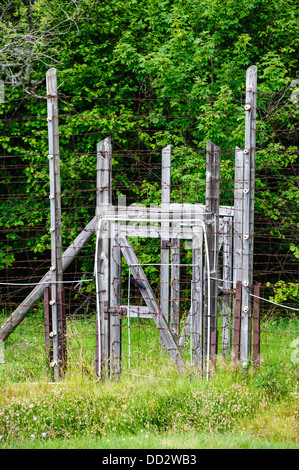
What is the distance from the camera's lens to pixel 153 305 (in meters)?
5.58

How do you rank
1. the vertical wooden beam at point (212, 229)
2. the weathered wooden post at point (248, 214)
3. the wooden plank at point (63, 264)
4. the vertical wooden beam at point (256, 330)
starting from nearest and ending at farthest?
the vertical wooden beam at point (256, 330)
the weathered wooden post at point (248, 214)
the vertical wooden beam at point (212, 229)
the wooden plank at point (63, 264)

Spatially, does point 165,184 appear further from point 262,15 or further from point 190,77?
point 262,15

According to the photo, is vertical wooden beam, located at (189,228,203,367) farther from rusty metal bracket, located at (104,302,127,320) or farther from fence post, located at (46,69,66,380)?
fence post, located at (46,69,66,380)

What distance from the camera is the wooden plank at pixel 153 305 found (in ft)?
18.1

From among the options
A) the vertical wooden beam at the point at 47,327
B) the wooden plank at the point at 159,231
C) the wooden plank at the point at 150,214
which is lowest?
the vertical wooden beam at the point at 47,327

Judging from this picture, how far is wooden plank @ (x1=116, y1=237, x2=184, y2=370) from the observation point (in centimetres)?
550

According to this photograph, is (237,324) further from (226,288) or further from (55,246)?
(55,246)

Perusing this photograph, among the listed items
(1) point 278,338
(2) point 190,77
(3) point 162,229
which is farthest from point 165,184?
(2) point 190,77

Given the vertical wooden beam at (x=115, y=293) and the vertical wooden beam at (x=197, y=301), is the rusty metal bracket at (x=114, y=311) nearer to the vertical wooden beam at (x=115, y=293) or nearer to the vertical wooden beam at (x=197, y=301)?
the vertical wooden beam at (x=115, y=293)

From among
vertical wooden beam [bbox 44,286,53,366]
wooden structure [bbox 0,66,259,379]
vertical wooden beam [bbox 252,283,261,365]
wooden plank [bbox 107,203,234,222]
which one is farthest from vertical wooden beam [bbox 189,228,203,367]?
vertical wooden beam [bbox 44,286,53,366]

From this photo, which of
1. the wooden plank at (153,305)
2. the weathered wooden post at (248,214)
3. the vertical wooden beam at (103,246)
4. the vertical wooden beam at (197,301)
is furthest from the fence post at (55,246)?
the weathered wooden post at (248,214)

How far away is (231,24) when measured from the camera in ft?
35.2

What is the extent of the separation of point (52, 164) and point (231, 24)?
6.49m

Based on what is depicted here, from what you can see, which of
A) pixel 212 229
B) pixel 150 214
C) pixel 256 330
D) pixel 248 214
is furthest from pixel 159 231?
pixel 256 330
